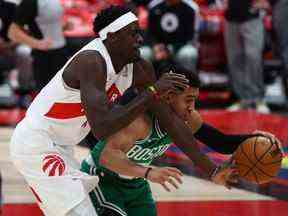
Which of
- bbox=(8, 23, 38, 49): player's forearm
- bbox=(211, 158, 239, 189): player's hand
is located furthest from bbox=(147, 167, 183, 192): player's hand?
bbox=(8, 23, 38, 49): player's forearm

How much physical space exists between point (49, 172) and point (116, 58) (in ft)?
2.19

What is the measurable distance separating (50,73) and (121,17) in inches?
145

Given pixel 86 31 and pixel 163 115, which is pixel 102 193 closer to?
pixel 163 115

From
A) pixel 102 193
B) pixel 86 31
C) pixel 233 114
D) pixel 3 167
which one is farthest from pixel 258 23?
pixel 102 193

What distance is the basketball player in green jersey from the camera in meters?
5.05

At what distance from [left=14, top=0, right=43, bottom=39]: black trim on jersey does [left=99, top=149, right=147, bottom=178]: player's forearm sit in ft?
12.2

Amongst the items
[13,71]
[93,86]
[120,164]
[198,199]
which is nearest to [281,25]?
[13,71]

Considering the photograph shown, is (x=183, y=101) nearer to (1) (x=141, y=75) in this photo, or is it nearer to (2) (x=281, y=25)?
(1) (x=141, y=75)

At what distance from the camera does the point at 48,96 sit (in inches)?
201

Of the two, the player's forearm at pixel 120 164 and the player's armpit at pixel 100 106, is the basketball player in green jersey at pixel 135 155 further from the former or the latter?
the player's armpit at pixel 100 106

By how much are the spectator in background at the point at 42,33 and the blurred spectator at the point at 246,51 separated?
4.11m

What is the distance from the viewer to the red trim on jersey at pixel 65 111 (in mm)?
5047

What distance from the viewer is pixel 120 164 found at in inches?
195

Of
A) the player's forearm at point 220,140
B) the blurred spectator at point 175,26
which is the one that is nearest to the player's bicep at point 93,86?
the player's forearm at point 220,140
